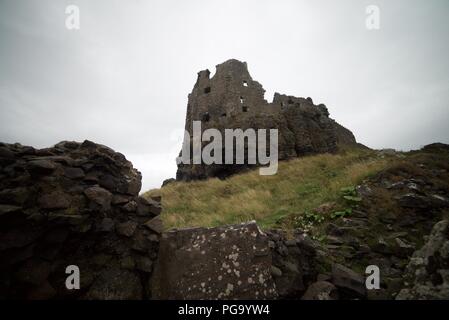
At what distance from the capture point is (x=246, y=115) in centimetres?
2461

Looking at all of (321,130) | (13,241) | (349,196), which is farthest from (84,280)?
(321,130)

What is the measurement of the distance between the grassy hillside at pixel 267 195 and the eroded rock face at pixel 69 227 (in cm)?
520

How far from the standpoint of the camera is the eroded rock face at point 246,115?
78.3 feet

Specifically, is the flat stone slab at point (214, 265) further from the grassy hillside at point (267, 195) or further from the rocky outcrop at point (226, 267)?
the grassy hillside at point (267, 195)

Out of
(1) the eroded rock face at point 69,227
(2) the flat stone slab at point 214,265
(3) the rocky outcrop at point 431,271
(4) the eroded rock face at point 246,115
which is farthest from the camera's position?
(4) the eroded rock face at point 246,115

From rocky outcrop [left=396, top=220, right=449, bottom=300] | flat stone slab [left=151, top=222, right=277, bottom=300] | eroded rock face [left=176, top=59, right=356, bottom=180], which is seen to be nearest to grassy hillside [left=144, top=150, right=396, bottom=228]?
flat stone slab [left=151, top=222, right=277, bottom=300]

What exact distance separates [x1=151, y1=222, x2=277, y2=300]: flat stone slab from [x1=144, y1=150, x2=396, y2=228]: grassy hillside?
13.8 feet

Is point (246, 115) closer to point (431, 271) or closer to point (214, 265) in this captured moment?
point (214, 265)

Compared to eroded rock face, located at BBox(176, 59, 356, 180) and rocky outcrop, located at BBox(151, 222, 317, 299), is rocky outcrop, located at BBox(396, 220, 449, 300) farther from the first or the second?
eroded rock face, located at BBox(176, 59, 356, 180)

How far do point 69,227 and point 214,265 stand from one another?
245cm

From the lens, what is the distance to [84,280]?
3.76 meters

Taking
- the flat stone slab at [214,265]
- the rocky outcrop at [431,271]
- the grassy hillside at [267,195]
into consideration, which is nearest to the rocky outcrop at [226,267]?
the flat stone slab at [214,265]

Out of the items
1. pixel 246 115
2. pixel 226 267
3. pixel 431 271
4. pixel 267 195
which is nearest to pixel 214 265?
pixel 226 267

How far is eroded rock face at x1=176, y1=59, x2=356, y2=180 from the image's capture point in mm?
23875
